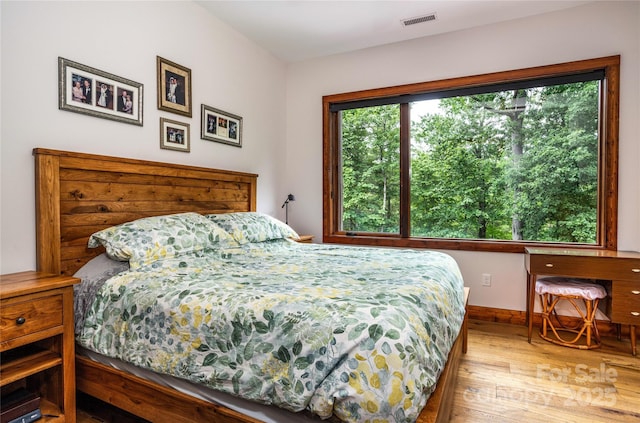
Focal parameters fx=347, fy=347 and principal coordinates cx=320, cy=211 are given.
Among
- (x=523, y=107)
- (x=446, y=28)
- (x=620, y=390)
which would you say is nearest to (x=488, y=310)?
(x=620, y=390)

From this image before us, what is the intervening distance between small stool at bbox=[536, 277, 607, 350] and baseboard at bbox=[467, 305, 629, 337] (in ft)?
0.32

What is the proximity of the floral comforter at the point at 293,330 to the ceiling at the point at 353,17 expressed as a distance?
2199mm

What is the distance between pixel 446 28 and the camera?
321cm

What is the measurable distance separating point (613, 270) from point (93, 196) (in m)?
3.48

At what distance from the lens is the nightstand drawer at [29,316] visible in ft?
4.46

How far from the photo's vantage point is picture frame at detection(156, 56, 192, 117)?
256cm

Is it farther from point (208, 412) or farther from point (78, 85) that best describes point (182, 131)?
point (208, 412)

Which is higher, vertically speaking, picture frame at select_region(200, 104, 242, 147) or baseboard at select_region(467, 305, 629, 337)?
picture frame at select_region(200, 104, 242, 147)

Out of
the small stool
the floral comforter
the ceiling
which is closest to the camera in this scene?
the floral comforter

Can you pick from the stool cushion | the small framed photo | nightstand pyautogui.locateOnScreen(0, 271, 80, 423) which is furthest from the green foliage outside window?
nightstand pyautogui.locateOnScreen(0, 271, 80, 423)

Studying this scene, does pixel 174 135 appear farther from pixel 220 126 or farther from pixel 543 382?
pixel 543 382

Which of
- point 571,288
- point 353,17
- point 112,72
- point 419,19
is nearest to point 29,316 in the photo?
point 112,72

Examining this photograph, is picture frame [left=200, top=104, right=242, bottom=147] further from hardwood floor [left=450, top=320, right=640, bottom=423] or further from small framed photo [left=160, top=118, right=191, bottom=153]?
hardwood floor [left=450, top=320, right=640, bottom=423]

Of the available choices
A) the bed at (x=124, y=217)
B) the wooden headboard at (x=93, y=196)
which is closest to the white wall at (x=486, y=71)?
the bed at (x=124, y=217)
